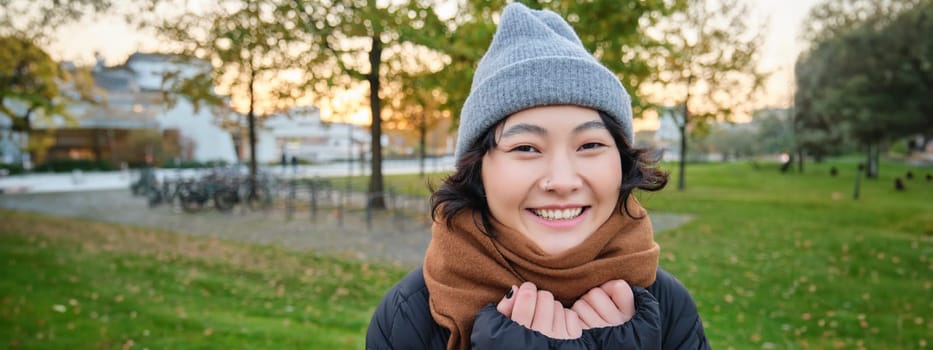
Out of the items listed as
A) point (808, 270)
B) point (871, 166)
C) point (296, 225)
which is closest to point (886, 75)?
point (871, 166)

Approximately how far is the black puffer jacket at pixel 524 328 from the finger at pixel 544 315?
0.13ft

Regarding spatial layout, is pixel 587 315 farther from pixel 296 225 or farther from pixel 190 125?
pixel 190 125

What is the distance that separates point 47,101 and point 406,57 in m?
8.67

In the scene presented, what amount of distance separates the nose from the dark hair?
0.63 ft

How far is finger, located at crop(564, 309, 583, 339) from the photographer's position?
140 cm

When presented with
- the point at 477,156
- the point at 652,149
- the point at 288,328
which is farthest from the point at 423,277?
the point at 288,328

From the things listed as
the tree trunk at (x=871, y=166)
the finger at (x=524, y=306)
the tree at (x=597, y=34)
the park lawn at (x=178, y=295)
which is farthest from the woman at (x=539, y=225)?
the tree trunk at (x=871, y=166)

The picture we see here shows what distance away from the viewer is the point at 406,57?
567 inches

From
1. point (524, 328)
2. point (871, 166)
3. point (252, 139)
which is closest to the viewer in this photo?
point (524, 328)

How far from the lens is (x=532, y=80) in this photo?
154 centimetres

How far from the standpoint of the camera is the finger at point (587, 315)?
1.44m

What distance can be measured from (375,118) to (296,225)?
3851mm

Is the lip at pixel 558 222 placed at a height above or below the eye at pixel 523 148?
below

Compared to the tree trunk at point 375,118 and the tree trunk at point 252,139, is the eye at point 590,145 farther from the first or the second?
the tree trunk at point 252,139
